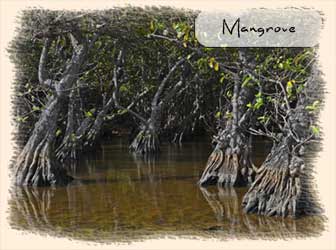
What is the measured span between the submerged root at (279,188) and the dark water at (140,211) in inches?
7.5

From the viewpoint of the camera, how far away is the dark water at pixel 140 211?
736cm

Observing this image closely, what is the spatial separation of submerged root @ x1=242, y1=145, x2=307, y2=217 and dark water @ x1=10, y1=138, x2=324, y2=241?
0.19m

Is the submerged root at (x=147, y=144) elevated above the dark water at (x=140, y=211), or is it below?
above

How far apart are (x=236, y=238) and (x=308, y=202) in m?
1.45

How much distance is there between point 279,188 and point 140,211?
2074mm

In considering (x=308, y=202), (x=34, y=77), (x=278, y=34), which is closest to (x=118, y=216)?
(x=308, y=202)

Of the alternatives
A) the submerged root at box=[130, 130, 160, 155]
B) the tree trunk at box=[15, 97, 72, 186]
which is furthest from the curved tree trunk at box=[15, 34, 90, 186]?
the submerged root at box=[130, 130, 160, 155]

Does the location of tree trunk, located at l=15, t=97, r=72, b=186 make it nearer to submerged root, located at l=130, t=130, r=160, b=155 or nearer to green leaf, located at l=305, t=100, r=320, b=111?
green leaf, located at l=305, t=100, r=320, b=111

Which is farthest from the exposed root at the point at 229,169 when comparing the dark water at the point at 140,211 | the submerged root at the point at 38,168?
the submerged root at the point at 38,168

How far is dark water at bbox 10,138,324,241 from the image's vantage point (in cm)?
736

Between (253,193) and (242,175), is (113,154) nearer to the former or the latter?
(242,175)

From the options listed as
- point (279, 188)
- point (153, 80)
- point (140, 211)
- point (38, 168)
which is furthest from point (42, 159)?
point (153, 80)

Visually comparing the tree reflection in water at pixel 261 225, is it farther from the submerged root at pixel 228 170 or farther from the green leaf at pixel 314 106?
the submerged root at pixel 228 170

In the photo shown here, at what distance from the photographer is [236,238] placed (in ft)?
23.1
